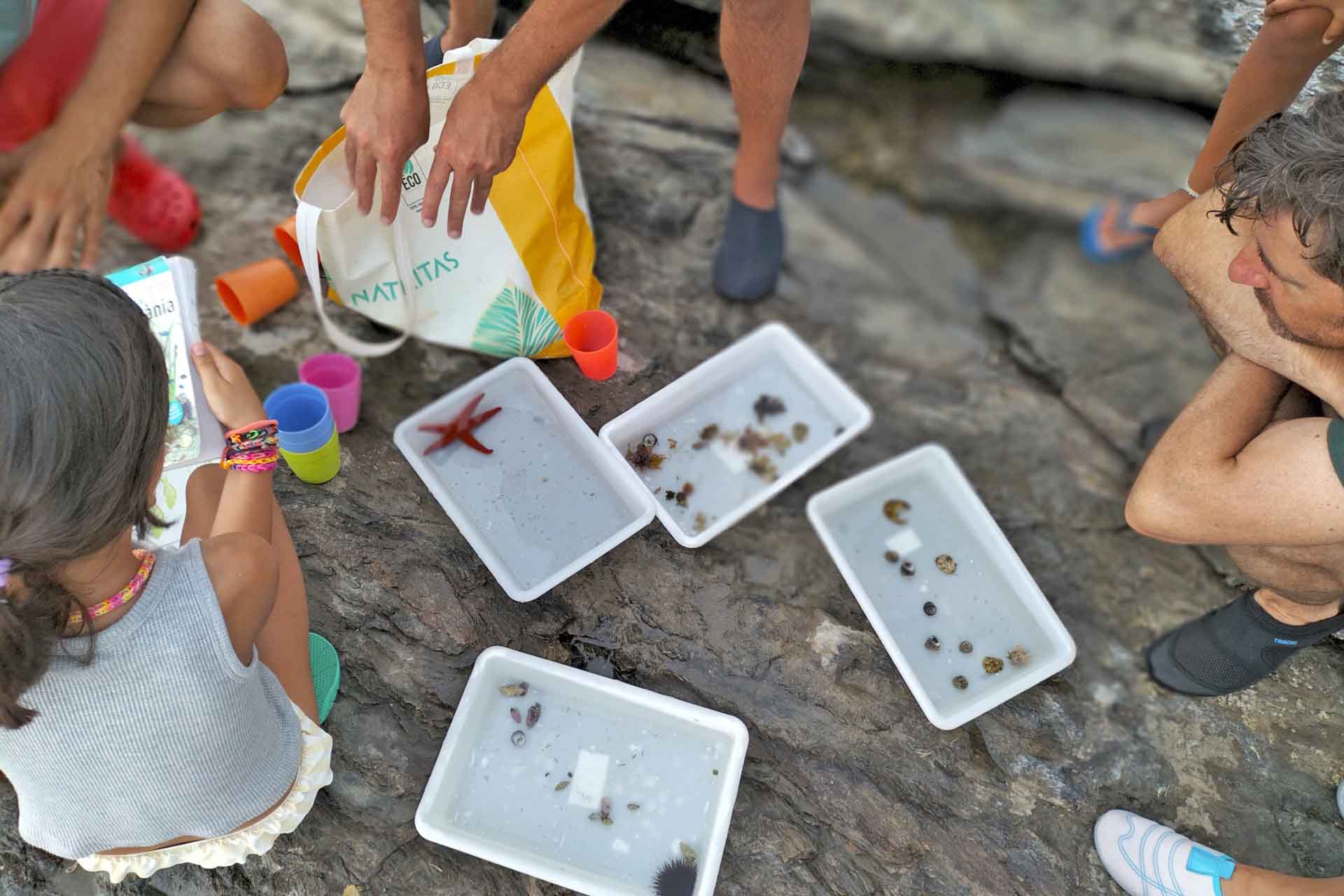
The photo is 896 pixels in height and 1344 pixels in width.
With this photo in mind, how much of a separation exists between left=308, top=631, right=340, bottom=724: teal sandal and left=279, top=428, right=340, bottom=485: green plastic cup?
0.41 meters

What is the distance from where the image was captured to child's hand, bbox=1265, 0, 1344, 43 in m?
2.02

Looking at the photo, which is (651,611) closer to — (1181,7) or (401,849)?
(401,849)

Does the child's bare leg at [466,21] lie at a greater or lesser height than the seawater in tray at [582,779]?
greater

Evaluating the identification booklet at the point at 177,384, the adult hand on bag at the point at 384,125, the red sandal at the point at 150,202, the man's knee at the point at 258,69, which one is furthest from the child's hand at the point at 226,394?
the red sandal at the point at 150,202

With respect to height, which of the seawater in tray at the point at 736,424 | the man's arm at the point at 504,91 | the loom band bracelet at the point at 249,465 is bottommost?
the seawater in tray at the point at 736,424

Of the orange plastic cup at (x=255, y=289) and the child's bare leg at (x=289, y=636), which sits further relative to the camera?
the orange plastic cup at (x=255, y=289)

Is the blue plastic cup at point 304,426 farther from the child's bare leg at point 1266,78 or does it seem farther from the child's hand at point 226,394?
the child's bare leg at point 1266,78

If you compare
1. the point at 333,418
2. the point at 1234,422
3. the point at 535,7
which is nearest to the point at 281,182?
the point at 333,418

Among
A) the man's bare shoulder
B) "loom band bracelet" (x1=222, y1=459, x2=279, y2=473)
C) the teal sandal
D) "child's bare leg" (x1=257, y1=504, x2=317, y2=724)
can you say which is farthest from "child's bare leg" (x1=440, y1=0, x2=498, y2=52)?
the man's bare shoulder

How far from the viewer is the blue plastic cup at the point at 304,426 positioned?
222 cm

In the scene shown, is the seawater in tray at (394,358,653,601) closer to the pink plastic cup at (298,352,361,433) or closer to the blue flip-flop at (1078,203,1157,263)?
the pink plastic cup at (298,352,361,433)

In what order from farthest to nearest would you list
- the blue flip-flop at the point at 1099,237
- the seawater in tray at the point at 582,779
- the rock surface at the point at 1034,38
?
1. the rock surface at the point at 1034,38
2. the blue flip-flop at the point at 1099,237
3. the seawater in tray at the point at 582,779

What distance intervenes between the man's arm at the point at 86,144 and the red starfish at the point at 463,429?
983mm

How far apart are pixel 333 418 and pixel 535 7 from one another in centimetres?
109
